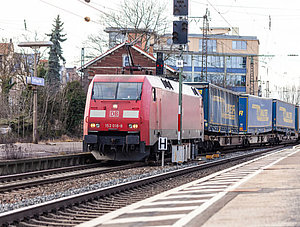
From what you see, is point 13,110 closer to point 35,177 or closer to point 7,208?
point 35,177

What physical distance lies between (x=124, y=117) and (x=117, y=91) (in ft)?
3.76

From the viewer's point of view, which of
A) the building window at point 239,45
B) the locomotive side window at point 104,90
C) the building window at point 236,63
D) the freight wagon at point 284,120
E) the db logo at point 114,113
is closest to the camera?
the db logo at point 114,113

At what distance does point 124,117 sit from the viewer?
1945cm

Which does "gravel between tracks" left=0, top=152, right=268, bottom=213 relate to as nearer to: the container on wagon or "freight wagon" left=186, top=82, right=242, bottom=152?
"freight wagon" left=186, top=82, right=242, bottom=152

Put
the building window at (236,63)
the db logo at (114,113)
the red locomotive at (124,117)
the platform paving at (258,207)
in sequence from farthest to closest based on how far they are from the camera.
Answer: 1. the building window at (236,63)
2. the db logo at (114,113)
3. the red locomotive at (124,117)
4. the platform paving at (258,207)

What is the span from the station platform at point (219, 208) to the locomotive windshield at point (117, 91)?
7938 millimetres

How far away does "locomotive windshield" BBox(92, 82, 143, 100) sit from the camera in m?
19.7

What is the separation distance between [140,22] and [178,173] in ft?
145

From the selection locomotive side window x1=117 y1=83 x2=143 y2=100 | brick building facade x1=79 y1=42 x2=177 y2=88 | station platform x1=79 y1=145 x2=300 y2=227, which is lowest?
station platform x1=79 y1=145 x2=300 y2=227

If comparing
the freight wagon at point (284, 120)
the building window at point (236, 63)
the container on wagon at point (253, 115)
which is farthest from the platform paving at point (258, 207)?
the building window at point (236, 63)

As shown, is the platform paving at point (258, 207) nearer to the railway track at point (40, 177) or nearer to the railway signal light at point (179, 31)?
the railway track at point (40, 177)

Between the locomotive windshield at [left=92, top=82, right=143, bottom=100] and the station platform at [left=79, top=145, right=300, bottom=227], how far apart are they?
26.0 ft

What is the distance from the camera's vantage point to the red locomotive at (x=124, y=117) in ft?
63.4

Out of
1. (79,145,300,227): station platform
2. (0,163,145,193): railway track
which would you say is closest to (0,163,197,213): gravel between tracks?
(0,163,145,193): railway track
